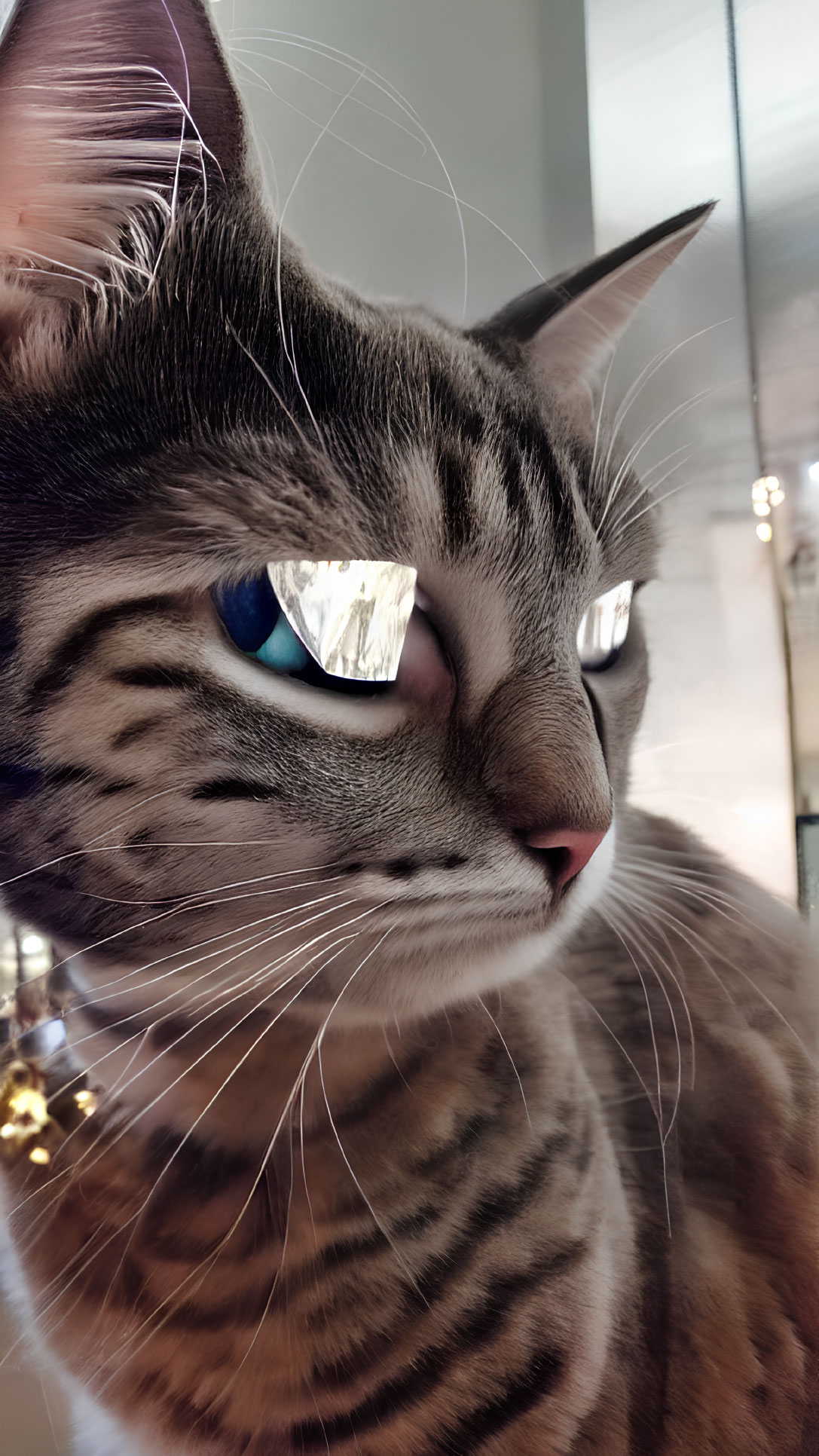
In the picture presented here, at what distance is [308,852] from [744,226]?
58cm

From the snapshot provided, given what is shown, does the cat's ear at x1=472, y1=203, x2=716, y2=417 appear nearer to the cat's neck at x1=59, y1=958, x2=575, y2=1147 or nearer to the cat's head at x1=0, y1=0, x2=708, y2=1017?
the cat's head at x1=0, y1=0, x2=708, y2=1017

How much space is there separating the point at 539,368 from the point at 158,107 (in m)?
0.26

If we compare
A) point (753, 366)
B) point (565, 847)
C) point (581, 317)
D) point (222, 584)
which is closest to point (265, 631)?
point (222, 584)

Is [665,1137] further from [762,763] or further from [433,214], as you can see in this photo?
[433,214]

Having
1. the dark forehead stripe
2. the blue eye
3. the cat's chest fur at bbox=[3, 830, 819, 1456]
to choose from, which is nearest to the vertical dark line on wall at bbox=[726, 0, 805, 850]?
the cat's chest fur at bbox=[3, 830, 819, 1456]

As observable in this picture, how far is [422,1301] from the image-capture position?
524 millimetres

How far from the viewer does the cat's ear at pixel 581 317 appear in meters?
0.58

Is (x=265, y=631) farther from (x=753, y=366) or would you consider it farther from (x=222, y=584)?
(x=753, y=366)

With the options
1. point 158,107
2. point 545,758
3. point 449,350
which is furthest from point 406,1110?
point 158,107

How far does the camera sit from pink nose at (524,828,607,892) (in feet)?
1.60

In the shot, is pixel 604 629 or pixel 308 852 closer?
pixel 308 852

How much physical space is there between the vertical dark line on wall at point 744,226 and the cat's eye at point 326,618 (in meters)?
0.33

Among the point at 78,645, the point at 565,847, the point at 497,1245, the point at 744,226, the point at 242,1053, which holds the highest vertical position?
the point at 744,226

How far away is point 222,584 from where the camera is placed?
0.45 m
